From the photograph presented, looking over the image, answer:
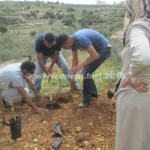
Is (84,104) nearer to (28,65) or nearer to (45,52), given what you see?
(28,65)

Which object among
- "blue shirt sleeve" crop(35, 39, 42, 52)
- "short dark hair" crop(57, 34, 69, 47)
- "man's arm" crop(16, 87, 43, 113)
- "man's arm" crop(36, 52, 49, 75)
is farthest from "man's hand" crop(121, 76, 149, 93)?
"man's arm" crop(36, 52, 49, 75)

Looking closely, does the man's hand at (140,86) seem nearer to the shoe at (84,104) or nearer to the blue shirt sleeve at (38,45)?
the shoe at (84,104)

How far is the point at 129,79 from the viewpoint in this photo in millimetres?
2307

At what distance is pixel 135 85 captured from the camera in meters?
2.27

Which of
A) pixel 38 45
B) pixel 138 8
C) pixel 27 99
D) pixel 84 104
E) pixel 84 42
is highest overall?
pixel 138 8

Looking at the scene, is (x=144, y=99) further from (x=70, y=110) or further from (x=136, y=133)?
(x=70, y=110)

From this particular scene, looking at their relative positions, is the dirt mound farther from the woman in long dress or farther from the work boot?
the woman in long dress

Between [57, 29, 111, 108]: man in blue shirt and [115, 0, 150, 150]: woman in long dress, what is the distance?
251 cm

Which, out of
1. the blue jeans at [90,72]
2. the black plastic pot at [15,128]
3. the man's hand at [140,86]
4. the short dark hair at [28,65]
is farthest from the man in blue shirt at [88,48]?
the man's hand at [140,86]

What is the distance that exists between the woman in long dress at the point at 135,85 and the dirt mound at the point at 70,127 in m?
1.83

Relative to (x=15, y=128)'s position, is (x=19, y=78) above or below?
above

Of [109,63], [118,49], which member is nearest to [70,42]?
[109,63]

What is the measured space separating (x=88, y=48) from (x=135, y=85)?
2.70 meters

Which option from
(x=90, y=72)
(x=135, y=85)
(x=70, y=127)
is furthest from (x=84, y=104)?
(x=135, y=85)
